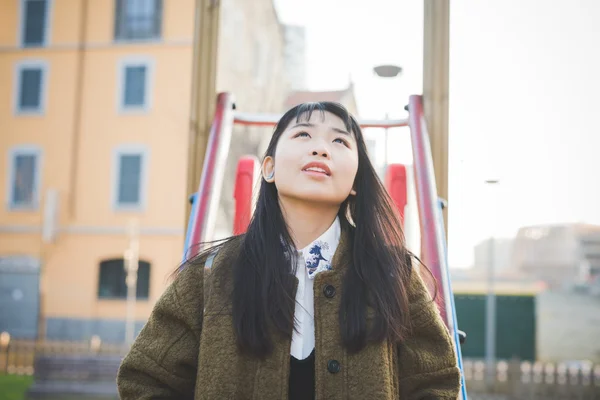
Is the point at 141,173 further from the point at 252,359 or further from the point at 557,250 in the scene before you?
the point at 557,250

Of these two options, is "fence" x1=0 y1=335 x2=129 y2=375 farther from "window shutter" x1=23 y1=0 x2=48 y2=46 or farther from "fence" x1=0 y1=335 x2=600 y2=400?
"window shutter" x1=23 y1=0 x2=48 y2=46

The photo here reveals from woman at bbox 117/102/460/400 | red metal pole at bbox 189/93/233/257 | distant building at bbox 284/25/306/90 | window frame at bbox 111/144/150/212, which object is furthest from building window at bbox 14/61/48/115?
woman at bbox 117/102/460/400

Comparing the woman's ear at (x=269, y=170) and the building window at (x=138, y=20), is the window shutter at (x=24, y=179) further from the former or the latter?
the woman's ear at (x=269, y=170)

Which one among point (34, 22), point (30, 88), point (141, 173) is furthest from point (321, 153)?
point (34, 22)

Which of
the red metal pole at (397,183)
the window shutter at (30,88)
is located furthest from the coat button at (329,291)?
the window shutter at (30,88)

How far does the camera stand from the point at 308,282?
1.23 metres

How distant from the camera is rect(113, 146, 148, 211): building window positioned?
14.0 meters

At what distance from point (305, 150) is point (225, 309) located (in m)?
0.35

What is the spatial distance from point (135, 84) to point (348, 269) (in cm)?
1377

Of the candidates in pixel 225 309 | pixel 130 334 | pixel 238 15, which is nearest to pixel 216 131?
pixel 225 309

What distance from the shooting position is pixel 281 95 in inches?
299

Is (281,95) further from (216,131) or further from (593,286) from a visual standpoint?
(593,286)

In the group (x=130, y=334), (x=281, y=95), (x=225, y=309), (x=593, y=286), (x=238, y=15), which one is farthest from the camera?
(x=593, y=286)

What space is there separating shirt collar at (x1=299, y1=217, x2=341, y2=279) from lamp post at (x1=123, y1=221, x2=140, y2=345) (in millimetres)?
12590
